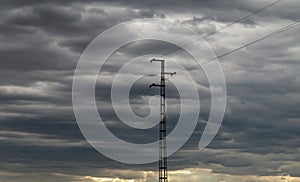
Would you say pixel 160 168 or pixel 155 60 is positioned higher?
pixel 155 60

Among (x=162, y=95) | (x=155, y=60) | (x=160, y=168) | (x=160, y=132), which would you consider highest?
(x=155, y=60)

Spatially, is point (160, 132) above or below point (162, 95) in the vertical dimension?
below

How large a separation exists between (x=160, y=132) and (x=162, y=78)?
11.1m

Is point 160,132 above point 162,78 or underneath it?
underneath

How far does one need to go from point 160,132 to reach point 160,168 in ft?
23.5

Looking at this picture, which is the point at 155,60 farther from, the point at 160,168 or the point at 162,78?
the point at 160,168

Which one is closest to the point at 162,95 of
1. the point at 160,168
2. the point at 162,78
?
the point at 162,78

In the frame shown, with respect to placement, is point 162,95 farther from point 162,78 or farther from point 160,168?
point 160,168

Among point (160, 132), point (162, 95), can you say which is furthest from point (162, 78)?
point (160, 132)

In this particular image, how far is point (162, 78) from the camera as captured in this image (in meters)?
96.4

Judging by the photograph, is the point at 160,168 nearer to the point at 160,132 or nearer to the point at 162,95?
the point at 160,132

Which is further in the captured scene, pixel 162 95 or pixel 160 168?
pixel 162 95

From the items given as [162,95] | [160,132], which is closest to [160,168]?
[160,132]

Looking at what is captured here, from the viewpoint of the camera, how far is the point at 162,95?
97.4 m
